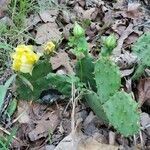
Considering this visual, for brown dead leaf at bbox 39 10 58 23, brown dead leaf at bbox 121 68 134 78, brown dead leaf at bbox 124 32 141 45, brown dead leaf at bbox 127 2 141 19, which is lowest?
brown dead leaf at bbox 124 32 141 45

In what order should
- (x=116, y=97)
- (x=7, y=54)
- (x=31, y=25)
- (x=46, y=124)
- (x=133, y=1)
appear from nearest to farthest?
(x=116, y=97)
(x=46, y=124)
(x=7, y=54)
(x=31, y=25)
(x=133, y=1)

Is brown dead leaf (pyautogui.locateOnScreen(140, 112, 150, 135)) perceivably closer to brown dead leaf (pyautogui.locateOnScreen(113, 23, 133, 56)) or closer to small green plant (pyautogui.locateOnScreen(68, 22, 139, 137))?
small green plant (pyautogui.locateOnScreen(68, 22, 139, 137))

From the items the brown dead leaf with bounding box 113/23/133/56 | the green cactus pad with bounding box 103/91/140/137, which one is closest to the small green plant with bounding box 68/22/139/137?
the green cactus pad with bounding box 103/91/140/137

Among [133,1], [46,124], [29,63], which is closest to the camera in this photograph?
[29,63]

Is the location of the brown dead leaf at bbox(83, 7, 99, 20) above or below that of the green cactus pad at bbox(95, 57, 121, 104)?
below

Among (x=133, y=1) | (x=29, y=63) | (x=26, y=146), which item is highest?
(x=29, y=63)

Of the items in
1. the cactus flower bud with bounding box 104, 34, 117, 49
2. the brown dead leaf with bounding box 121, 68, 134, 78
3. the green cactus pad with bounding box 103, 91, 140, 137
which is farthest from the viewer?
the brown dead leaf with bounding box 121, 68, 134, 78

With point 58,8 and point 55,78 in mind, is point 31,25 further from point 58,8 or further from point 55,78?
point 55,78

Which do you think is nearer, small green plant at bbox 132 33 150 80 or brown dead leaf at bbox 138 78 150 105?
small green plant at bbox 132 33 150 80

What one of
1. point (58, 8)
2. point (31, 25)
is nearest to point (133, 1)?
point (58, 8)

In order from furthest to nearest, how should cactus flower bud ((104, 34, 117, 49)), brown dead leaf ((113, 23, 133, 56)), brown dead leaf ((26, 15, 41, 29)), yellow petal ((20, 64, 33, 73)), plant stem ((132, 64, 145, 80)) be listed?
brown dead leaf ((26, 15, 41, 29))
brown dead leaf ((113, 23, 133, 56))
plant stem ((132, 64, 145, 80))
yellow petal ((20, 64, 33, 73))
cactus flower bud ((104, 34, 117, 49))
